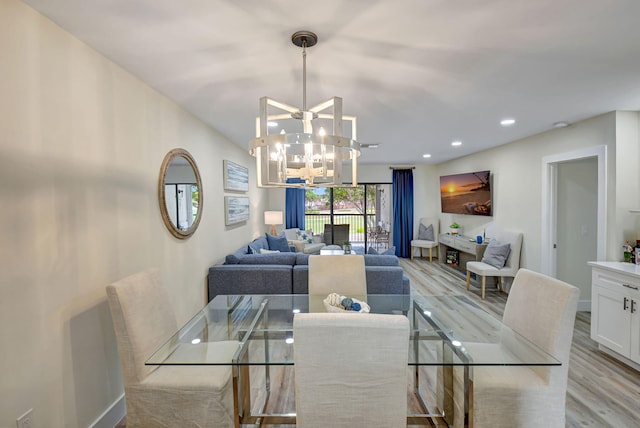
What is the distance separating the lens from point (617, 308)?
266 cm

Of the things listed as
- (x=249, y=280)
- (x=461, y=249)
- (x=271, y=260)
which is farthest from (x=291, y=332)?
(x=461, y=249)

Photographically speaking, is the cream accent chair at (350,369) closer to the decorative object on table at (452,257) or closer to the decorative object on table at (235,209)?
the decorative object on table at (235,209)

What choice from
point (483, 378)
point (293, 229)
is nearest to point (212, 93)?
point (483, 378)

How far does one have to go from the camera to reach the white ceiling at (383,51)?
1.43 meters

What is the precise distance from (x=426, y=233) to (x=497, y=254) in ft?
8.77

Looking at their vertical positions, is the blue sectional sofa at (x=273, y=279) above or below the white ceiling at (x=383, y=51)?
below

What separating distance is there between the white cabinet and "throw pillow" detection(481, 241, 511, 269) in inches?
63.4

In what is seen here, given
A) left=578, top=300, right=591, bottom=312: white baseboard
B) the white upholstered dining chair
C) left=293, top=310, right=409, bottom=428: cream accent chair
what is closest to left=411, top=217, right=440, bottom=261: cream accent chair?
left=578, top=300, right=591, bottom=312: white baseboard

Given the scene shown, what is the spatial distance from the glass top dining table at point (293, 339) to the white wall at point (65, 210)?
0.51m

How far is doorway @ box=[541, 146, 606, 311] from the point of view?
3.94 metres

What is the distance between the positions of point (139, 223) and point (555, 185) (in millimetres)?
4790

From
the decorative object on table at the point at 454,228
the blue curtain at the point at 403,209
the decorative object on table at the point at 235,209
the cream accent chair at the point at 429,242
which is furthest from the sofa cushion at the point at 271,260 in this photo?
the blue curtain at the point at 403,209

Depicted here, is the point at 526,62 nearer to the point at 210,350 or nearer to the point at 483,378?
the point at 483,378

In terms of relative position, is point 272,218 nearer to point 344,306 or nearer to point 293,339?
point 344,306
